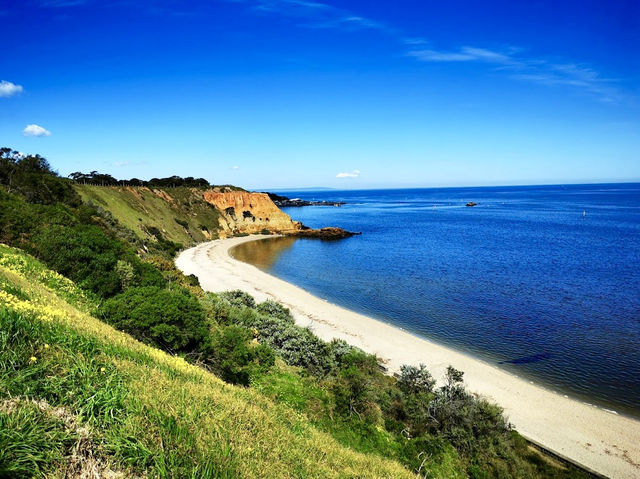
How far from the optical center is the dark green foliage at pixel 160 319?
12.8 meters

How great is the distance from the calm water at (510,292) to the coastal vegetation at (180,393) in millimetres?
10365

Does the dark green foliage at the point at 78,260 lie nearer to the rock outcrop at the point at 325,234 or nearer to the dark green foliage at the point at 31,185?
the dark green foliage at the point at 31,185

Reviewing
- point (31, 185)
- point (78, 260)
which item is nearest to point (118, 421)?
point (78, 260)

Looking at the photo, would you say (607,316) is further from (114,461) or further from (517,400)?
(114,461)

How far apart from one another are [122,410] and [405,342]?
24.2m

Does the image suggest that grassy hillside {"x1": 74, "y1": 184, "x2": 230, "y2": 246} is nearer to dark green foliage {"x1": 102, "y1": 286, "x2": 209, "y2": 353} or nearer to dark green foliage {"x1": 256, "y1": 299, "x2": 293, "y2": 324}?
dark green foliage {"x1": 256, "y1": 299, "x2": 293, "y2": 324}

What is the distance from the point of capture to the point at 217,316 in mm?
19781

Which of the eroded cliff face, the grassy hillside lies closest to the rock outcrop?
the eroded cliff face

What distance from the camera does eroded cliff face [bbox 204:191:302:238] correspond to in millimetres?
83438

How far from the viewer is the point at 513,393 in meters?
20.3

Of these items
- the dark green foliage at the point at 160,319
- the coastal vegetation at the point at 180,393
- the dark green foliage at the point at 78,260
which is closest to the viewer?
the coastal vegetation at the point at 180,393

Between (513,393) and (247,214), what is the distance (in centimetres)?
7424

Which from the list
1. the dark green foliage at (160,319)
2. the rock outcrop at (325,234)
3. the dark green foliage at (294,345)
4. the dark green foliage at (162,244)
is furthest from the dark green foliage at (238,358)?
the rock outcrop at (325,234)

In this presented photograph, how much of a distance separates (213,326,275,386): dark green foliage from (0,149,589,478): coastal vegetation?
6cm
